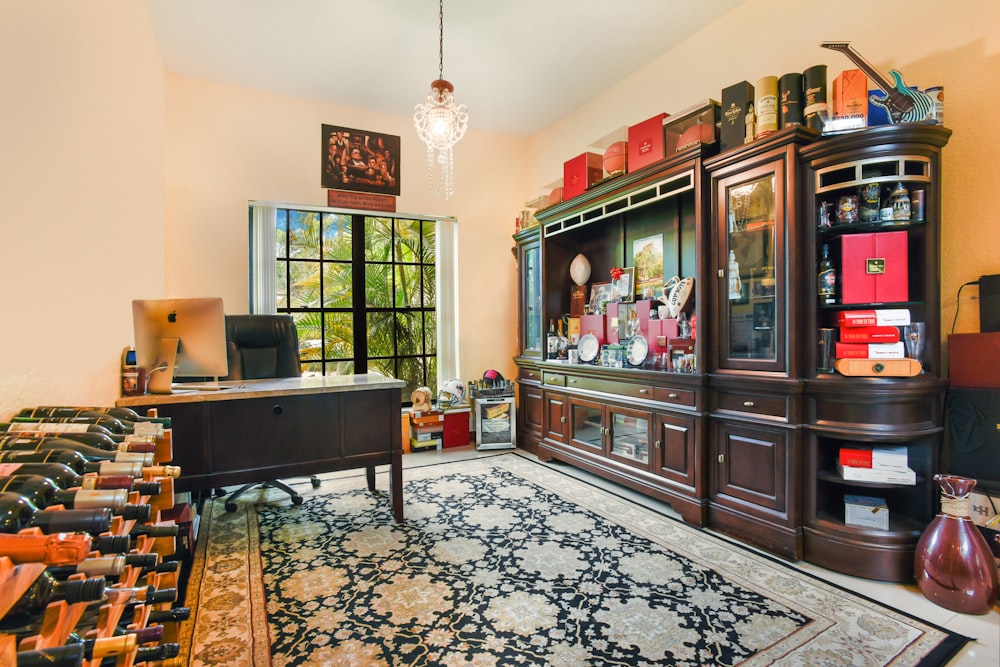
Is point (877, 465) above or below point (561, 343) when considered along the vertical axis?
below

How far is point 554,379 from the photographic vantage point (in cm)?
419

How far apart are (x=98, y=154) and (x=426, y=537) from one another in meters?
2.49

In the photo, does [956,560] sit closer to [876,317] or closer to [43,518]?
[876,317]

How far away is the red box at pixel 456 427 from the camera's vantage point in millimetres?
4738

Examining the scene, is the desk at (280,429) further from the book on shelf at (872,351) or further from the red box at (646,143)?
the book on shelf at (872,351)

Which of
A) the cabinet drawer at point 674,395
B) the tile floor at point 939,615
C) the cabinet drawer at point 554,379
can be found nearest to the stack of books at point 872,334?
the cabinet drawer at point 674,395

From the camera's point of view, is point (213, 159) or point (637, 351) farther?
point (213, 159)

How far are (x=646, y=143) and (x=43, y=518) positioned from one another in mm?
3504

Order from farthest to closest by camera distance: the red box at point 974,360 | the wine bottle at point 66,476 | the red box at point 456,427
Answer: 1. the red box at point 456,427
2. the red box at point 974,360
3. the wine bottle at point 66,476

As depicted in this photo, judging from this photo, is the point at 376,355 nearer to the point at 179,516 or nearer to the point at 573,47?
the point at 179,516

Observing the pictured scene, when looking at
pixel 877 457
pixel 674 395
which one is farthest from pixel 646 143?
pixel 877 457

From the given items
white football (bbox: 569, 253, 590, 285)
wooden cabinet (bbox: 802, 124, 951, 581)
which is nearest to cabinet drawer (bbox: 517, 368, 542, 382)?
white football (bbox: 569, 253, 590, 285)

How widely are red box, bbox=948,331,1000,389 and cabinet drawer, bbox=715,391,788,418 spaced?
28.7 inches

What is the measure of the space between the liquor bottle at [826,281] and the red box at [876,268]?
2.5 inches
